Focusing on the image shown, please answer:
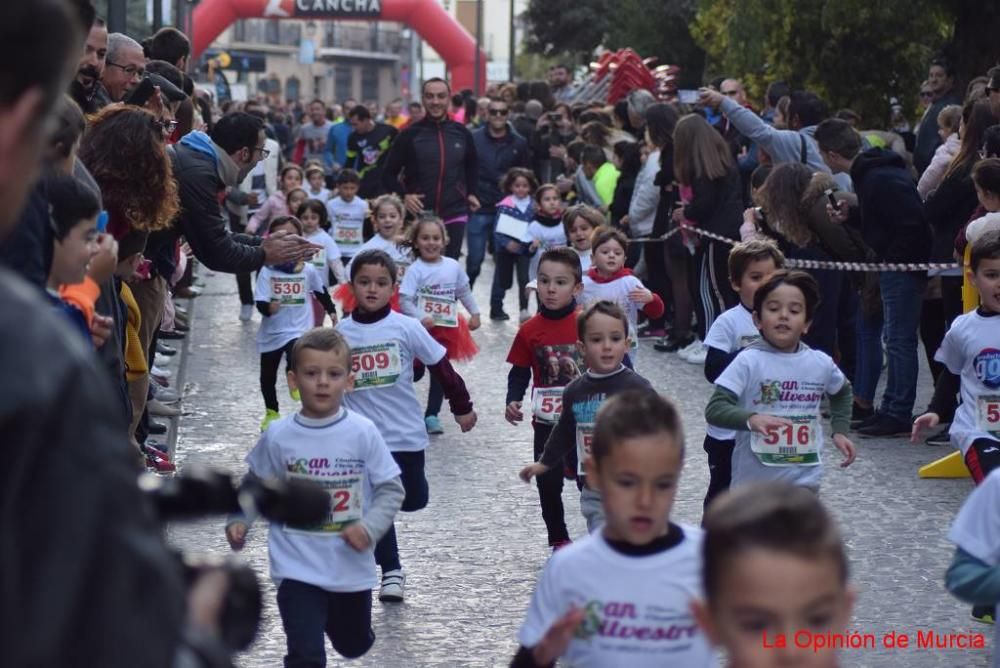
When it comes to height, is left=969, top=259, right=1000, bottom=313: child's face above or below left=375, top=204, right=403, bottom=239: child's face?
above

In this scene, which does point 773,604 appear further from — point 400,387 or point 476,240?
point 476,240

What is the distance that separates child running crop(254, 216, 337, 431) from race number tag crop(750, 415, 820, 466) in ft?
16.0

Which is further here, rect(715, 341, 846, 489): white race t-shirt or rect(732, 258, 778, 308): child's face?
rect(732, 258, 778, 308): child's face

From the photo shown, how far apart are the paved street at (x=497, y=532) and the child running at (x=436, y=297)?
1.76ft

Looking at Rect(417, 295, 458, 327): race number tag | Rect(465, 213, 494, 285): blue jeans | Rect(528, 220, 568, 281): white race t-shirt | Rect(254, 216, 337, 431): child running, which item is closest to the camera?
Rect(417, 295, 458, 327): race number tag

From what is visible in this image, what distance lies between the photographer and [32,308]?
1.78 m

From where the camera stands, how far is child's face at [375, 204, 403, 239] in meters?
13.9

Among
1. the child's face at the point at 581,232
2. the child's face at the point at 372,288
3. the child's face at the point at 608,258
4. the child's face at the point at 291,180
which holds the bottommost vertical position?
the child's face at the point at 291,180

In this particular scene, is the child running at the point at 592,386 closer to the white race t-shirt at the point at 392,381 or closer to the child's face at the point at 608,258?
the white race t-shirt at the point at 392,381

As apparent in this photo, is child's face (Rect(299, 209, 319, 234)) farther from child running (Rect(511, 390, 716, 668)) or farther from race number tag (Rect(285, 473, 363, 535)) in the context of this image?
child running (Rect(511, 390, 716, 668))

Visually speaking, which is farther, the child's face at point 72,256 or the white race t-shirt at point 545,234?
the white race t-shirt at point 545,234

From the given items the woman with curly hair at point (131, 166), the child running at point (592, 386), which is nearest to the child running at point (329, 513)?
the child running at point (592, 386)

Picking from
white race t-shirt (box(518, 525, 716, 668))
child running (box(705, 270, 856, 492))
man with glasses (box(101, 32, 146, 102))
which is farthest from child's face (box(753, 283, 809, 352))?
man with glasses (box(101, 32, 146, 102))

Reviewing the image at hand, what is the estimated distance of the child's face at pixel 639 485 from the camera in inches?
149
